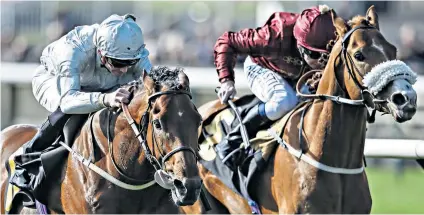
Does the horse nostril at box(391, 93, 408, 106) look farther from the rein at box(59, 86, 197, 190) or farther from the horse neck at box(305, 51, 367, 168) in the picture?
the rein at box(59, 86, 197, 190)

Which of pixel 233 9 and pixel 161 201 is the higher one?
pixel 161 201

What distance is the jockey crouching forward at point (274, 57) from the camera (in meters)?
7.60

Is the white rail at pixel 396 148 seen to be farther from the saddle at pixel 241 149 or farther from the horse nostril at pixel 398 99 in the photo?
the horse nostril at pixel 398 99

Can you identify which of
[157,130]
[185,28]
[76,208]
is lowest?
[185,28]

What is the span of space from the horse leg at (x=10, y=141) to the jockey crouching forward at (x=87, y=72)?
522 mm

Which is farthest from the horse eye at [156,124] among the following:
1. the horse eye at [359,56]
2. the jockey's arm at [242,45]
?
the jockey's arm at [242,45]

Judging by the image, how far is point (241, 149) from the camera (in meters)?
7.75

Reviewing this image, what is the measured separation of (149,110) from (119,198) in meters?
0.61

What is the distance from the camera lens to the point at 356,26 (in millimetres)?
6867

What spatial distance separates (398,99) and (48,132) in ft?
6.88

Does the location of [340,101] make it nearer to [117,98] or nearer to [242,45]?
[242,45]

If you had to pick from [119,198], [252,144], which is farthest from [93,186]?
[252,144]

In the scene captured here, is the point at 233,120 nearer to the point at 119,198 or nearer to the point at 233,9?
the point at 119,198

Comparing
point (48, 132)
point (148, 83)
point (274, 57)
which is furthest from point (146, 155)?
point (274, 57)
